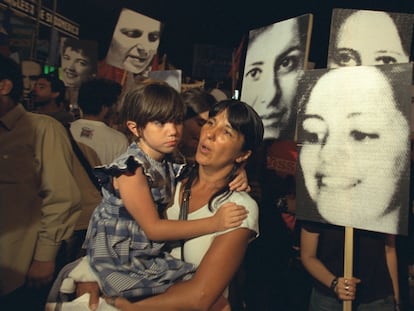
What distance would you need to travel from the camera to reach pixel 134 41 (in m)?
4.76

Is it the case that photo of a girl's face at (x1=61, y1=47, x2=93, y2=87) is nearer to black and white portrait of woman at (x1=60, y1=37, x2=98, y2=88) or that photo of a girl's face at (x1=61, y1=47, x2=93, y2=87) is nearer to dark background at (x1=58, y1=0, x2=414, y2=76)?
black and white portrait of woman at (x1=60, y1=37, x2=98, y2=88)

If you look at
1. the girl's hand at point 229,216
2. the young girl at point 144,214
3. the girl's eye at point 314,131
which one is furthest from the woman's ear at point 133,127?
the girl's eye at point 314,131

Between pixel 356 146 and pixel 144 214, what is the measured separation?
109 cm

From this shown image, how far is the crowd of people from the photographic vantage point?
73.2 inches

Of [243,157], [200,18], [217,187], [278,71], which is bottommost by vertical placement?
[217,187]

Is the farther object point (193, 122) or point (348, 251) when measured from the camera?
point (193, 122)

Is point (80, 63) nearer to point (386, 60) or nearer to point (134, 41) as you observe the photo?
point (134, 41)

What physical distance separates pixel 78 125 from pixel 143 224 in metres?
1.95

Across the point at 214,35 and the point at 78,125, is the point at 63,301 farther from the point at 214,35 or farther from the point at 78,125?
the point at 214,35

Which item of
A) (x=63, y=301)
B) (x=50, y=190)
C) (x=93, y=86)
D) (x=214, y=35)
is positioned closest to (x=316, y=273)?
(x=63, y=301)

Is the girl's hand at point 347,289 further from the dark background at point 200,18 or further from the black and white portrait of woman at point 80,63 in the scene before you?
the dark background at point 200,18

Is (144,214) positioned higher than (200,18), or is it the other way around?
(200,18)

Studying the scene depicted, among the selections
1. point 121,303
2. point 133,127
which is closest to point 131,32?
point 133,127

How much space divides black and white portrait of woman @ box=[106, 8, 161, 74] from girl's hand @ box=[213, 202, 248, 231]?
3.32m
